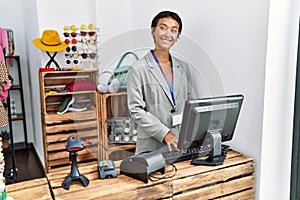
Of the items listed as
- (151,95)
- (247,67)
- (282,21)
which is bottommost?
(151,95)

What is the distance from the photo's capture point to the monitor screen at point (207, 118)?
131 centimetres

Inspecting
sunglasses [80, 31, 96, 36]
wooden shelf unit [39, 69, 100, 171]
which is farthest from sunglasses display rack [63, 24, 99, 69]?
wooden shelf unit [39, 69, 100, 171]

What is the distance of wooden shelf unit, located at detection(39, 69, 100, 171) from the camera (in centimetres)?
261

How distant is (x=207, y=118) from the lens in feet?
4.47

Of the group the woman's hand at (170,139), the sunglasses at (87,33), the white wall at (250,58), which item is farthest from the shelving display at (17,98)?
the woman's hand at (170,139)

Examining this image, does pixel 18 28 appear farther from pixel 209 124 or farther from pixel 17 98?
pixel 209 124

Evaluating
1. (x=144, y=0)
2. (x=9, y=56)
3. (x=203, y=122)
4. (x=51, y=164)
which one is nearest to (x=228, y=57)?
(x=203, y=122)

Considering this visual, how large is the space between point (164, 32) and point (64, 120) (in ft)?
5.23

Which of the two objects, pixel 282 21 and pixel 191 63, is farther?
pixel 191 63

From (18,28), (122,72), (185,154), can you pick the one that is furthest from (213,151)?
(18,28)

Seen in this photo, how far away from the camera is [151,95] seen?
4.68 ft

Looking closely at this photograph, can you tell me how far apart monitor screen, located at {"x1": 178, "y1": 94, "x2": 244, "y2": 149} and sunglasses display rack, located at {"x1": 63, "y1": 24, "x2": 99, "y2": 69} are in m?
1.59

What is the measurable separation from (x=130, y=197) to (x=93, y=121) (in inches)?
60.2

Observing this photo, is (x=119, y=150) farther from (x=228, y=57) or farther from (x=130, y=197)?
(x=228, y=57)
